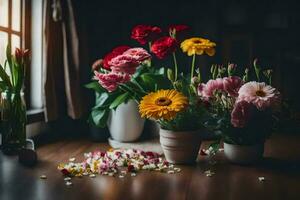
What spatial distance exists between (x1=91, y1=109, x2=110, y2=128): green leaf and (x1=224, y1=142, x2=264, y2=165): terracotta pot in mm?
568

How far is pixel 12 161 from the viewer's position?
1206 mm

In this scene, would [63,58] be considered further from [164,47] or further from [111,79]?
[164,47]

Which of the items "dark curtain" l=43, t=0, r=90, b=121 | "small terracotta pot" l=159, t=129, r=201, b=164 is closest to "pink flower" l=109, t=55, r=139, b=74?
"small terracotta pot" l=159, t=129, r=201, b=164

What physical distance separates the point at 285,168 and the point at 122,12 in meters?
1.42

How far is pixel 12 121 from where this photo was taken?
1262 mm

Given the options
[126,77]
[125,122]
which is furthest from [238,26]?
[126,77]

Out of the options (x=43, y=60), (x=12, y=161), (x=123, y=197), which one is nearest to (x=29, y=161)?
(x=12, y=161)

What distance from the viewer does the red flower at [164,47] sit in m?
1.14

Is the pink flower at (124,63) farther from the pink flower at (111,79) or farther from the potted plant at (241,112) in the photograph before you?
the potted plant at (241,112)

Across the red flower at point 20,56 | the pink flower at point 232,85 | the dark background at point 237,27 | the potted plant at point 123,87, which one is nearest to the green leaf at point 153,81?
the potted plant at point 123,87

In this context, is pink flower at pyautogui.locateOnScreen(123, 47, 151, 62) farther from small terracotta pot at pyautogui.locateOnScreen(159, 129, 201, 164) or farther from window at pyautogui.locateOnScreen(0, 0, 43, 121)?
window at pyautogui.locateOnScreen(0, 0, 43, 121)

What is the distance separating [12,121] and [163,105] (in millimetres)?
531

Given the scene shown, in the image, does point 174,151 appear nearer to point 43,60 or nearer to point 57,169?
point 57,169

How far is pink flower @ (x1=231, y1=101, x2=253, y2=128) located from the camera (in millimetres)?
1144
